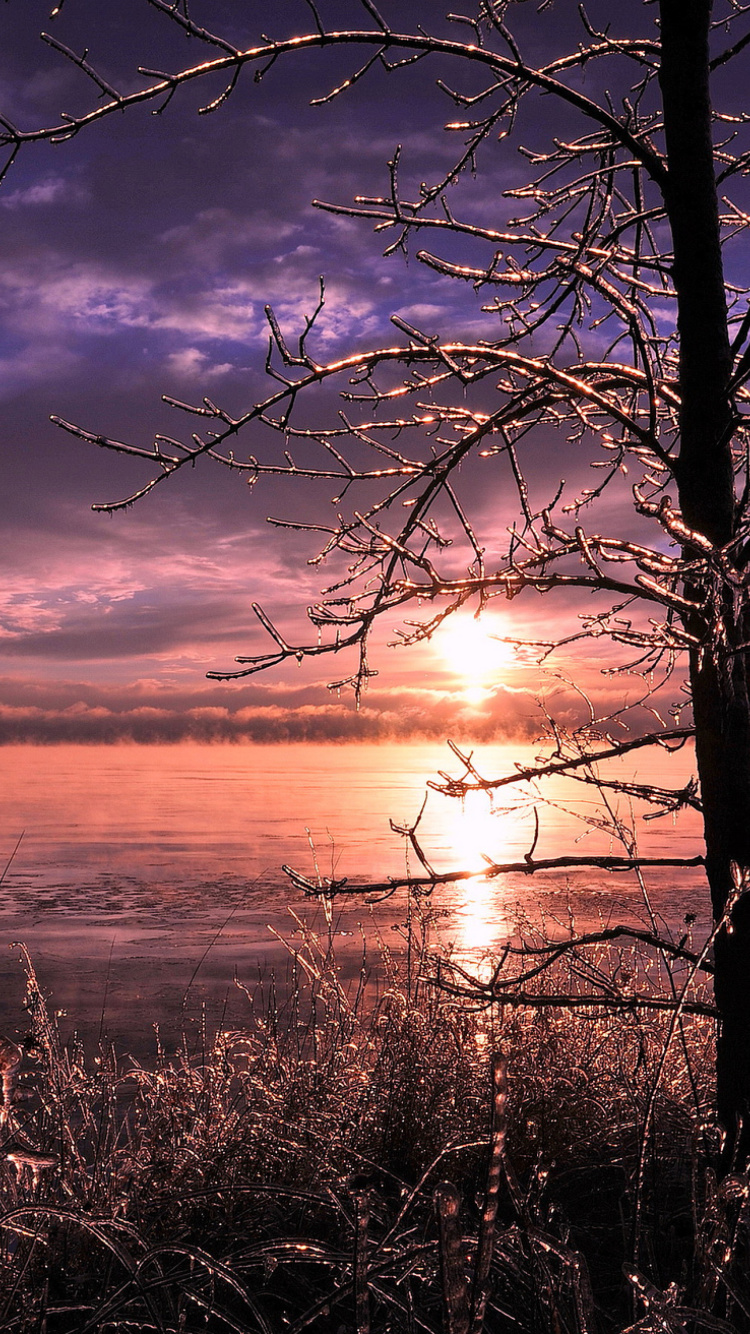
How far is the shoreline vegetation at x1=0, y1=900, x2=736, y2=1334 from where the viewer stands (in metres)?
2.43

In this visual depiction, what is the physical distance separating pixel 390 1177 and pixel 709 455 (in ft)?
10.3

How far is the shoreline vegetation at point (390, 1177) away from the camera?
7.98 feet

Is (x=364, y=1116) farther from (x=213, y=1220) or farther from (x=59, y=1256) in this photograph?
(x=59, y=1256)

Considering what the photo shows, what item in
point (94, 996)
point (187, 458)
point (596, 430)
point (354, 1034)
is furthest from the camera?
point (94, 996)

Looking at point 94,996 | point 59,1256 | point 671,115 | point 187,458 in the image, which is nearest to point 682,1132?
point 59,1256

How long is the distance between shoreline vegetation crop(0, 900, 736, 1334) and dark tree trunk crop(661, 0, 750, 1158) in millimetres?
189

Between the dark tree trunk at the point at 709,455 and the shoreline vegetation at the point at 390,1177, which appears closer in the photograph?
the shoreline vegetation at the point at 390,1177

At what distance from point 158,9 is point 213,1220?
13.3 feet

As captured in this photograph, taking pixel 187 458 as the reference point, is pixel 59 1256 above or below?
below

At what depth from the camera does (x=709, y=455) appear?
382 cm

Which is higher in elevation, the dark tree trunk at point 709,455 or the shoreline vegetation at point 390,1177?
the dark tree trunk at point 709,455

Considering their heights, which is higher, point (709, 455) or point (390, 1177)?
point (709, 455)

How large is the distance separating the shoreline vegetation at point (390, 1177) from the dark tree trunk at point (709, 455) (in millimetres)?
189

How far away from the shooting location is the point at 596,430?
473 cm
